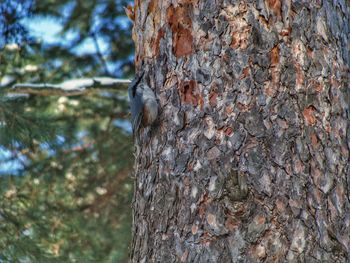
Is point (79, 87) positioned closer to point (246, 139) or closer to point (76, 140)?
point (76, 140)

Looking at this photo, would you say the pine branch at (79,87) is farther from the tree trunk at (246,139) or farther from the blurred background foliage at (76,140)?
the tree trunk at (246,139)

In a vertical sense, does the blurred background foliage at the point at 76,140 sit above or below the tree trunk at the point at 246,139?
below

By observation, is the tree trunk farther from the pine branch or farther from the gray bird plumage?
the pine branch

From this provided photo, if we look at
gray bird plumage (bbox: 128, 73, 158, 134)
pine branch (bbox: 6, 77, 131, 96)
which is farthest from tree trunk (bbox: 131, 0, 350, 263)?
pine branch (bbox: 6, 77, 131, 96)

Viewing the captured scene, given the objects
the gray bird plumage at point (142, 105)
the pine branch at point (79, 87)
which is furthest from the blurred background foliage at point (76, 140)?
the gray bird plumage at point (142, 105)

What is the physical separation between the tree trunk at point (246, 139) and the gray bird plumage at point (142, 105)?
24 mm

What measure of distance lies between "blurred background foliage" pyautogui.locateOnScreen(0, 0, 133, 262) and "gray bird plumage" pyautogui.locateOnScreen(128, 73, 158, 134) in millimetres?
2782

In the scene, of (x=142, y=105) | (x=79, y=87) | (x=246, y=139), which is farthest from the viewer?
(x=79, y=87)

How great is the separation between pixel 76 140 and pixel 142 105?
114 inches

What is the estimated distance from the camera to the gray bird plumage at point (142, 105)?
1.71 m

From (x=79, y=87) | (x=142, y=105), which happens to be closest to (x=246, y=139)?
(x=142, y=105)

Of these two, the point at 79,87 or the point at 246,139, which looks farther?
the point at 79,87

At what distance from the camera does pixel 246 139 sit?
1.59 metres

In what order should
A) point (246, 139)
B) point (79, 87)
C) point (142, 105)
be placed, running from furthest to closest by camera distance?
1. point (79, 87)
2. point (142, 105)
3. point (246, 139)
